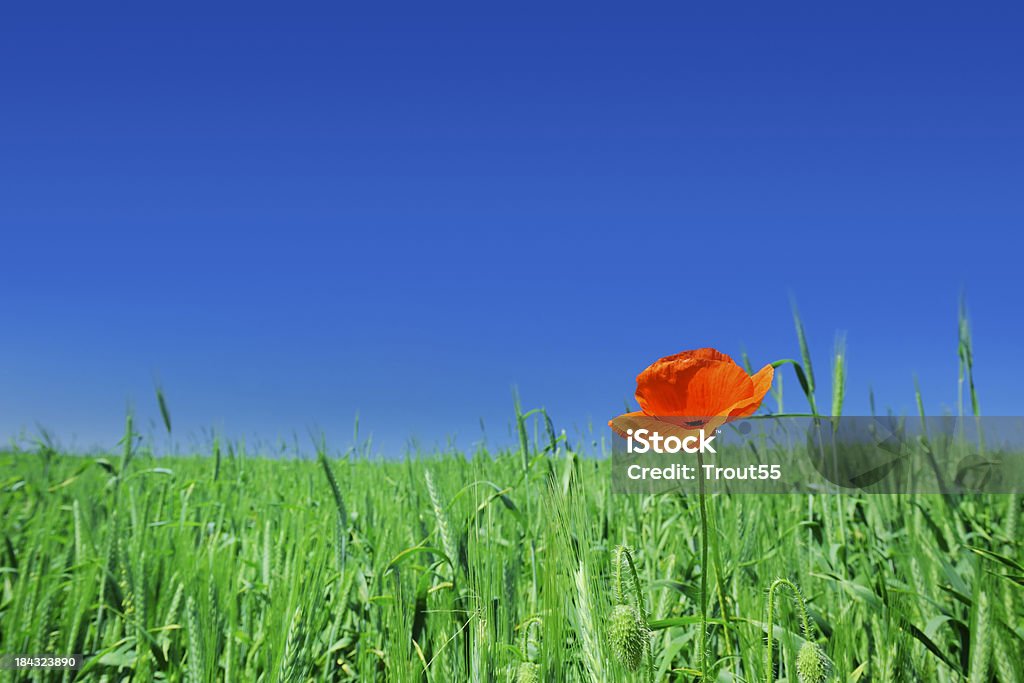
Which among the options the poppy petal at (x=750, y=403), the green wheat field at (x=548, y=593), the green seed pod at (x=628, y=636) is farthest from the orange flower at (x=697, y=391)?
the green seed pod at (x=628, y=636)

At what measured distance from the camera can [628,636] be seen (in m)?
0.71

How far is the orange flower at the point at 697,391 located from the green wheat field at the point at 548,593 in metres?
0.15

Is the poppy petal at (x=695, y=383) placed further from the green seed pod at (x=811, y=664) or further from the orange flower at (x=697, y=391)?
the green seed pod at (x=811, y=664)

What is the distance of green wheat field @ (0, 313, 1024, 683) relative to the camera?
0.85m

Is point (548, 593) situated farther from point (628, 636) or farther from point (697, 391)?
point (697, 391)

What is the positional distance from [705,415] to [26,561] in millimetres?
1755

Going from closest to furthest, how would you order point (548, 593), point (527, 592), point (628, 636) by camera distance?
1. point (628, 636)
2. point (548, 593)
3. point (527, 592)

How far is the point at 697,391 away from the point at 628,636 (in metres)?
0.34

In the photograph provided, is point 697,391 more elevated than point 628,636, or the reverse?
point 697,391

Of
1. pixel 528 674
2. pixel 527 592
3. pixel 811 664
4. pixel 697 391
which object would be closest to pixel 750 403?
pixel 697 391

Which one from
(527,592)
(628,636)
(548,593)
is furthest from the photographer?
(527,592)

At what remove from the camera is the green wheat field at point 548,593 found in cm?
85

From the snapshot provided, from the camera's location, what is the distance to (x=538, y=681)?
31.1 inches

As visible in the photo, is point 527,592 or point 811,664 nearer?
point 811,664
